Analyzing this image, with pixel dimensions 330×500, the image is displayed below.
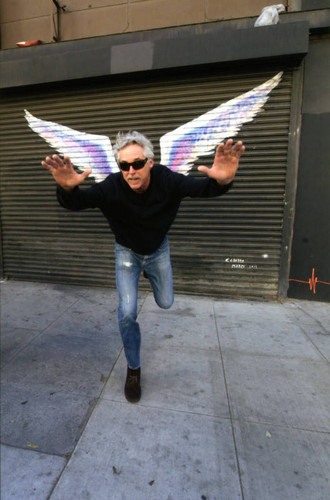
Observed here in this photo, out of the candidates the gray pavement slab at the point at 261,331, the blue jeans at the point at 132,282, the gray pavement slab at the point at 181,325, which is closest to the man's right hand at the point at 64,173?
the blue jeans at the point at 132,282

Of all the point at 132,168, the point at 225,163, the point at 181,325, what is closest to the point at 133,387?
the point at 181,325

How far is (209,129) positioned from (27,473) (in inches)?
175

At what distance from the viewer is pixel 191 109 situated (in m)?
4.19

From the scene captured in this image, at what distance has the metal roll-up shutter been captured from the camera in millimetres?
4094

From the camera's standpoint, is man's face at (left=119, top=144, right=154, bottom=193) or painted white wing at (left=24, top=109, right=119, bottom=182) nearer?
man's face at (left=119, top=144, right=154, bottom=193)

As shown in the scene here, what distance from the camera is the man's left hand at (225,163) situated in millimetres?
1805

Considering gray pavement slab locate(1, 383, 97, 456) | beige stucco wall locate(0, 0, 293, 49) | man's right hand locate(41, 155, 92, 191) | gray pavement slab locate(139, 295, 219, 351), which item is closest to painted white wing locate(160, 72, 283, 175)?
beige stucco wall locate(0, 0, 293, 49)

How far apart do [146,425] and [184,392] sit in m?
0.46

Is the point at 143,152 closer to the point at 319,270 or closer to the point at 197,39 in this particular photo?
the point at 197,39

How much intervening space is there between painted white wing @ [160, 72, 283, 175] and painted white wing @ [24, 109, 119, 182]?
0.98 metres

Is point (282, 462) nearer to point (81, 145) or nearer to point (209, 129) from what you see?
point (209, 129)

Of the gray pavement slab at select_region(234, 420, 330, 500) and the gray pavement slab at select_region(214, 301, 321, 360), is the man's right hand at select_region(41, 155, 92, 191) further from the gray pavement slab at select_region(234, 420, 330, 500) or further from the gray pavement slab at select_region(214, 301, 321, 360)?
the gray pavement slab at select_region(214, 301, 321, 360)

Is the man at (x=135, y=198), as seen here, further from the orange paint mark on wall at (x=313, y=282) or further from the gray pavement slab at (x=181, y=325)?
the orange paint mark on wall at (x=313, y=282)

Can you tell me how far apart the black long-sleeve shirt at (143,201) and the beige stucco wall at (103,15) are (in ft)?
11.9
